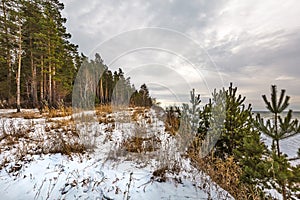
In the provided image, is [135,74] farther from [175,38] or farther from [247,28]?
[247,28]

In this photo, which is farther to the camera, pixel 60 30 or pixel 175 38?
pixel 60 30

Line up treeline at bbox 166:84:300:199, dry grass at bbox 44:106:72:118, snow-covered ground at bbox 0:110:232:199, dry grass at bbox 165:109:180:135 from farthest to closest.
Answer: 1. dry grass at bbox 44:106:72:118
2. dry grass at bbox 165:109:180:135
3. snow-covered ground at bbox 0:110:232:199
4. treeline at bbox 166:84:300:199

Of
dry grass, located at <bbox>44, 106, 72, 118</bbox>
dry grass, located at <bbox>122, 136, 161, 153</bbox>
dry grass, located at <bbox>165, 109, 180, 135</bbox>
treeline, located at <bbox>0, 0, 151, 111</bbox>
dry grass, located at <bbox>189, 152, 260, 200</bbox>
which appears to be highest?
treeline, located at <bbox>0, 0, 151, 111</bbox>

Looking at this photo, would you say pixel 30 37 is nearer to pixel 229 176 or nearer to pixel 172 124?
pixel 172 124

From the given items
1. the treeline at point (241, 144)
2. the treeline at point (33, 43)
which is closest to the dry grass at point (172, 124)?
the treeline at point (241, 144)

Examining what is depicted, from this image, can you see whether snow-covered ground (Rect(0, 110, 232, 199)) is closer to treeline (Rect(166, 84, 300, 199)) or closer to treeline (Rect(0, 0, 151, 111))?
treeline (Rect(166, 84, 300, 199))

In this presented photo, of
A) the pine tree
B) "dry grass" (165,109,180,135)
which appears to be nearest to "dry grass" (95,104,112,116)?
"dry grass" (165,109,180,135)

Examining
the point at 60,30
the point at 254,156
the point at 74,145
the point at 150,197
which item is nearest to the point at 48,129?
the point at 74,145

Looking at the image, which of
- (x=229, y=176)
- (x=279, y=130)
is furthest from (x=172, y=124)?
(x=279, y=130)

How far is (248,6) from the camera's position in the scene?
Result: 4508 mm

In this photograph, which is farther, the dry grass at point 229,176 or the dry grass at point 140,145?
the dry grass at point 140,145

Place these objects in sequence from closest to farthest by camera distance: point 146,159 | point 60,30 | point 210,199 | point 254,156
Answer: point 254,156 → point 210,199 → point 146,159 → point 60,30

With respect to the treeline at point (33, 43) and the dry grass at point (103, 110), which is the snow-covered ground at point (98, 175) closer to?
the dry grass at point (103, 110)

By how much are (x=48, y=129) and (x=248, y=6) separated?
7.03m
